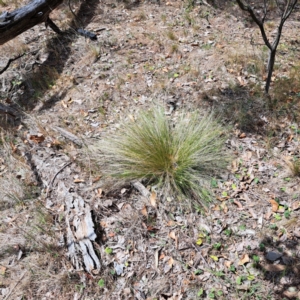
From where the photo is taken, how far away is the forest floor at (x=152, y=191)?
8.68 ft

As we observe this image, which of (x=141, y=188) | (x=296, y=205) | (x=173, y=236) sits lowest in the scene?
(x=296, y=205)

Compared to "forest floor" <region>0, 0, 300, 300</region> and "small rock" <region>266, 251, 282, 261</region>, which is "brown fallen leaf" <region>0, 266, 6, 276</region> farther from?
"small rock" <region>266, 251, 282, 261</region>

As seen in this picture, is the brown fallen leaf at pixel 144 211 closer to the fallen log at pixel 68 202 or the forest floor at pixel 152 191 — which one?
the forest floor at pixel 152 191

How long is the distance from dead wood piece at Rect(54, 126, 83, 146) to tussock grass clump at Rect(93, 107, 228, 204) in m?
0.43

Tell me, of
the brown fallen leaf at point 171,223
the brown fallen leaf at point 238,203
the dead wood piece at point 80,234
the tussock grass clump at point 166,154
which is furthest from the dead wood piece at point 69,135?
the brown fallen leaf at point 238,203

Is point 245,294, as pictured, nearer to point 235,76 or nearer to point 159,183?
point 159,183

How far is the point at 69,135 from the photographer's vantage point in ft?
13.0

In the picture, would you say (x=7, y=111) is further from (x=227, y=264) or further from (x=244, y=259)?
(x=244, y=259)

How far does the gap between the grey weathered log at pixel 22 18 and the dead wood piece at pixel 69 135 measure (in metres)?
2.05

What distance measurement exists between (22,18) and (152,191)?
394 cm

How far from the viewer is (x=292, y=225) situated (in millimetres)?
2746

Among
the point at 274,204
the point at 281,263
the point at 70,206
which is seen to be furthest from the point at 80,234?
the point at 274,204

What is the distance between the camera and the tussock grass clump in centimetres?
316

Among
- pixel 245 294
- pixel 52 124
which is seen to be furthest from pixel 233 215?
pixel 52 124
